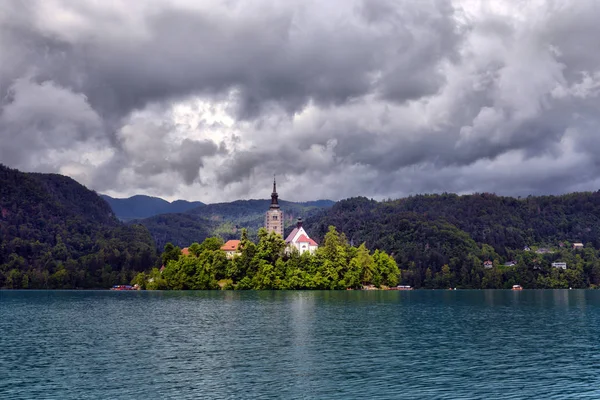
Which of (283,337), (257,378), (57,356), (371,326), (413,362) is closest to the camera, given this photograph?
(257,378)

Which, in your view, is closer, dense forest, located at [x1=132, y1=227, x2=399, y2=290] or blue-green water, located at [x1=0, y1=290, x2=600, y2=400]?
blue-green water, located at [x1=0, y1=290, x2=600, y2=400]

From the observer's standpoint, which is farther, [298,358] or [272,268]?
[272,268]

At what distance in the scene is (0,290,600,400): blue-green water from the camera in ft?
132

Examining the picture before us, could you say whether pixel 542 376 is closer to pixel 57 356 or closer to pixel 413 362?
pixel 413 362

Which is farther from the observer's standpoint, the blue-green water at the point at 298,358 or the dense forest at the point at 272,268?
the dense forest at the point at 272,268

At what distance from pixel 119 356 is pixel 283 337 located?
19.5 m

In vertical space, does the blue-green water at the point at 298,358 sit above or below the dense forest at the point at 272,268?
below

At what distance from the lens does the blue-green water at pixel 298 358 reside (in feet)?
132

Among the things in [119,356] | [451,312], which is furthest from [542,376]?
[451,312]

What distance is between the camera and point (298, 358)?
172 ft

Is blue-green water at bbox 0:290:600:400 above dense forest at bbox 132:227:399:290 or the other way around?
the other way around

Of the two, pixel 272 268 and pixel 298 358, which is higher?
pixel 272 268

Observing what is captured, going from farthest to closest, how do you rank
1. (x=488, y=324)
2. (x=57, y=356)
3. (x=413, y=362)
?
1. (x=488, y=324)
2. (x=57, y=356)
3. (x=413, y=362)

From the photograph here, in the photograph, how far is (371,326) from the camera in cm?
7806
